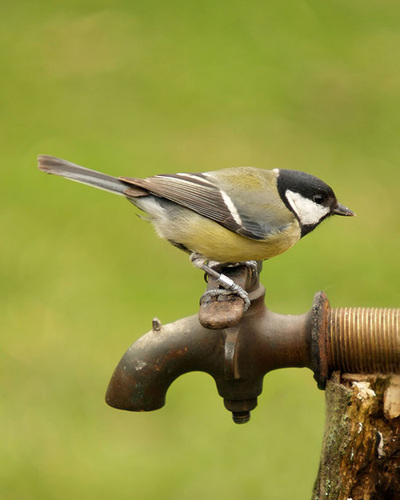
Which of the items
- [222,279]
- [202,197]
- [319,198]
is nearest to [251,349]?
[222,279]

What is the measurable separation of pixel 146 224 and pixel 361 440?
2917 mm

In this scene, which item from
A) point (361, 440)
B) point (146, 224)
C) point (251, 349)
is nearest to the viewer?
point (361, 440)

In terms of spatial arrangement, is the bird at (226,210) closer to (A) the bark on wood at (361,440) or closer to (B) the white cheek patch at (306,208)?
(B) the white cheek patch at (306,208)

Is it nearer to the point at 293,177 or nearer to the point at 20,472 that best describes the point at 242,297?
the point at 293,177

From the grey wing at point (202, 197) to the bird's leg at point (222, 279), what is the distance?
14 centimetres

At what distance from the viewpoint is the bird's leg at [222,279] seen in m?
2.57

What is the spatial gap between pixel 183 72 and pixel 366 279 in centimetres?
229

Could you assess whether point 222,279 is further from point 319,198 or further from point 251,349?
point 319,198

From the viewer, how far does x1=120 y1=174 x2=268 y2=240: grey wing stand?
10.3 feet

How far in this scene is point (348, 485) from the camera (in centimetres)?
241

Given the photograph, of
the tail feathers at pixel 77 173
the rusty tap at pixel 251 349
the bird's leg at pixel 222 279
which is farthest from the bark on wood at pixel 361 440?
the tail feathers at pixel 77 173

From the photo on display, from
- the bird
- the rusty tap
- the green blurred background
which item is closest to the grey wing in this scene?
the bird

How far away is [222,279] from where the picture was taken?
279 centimetres

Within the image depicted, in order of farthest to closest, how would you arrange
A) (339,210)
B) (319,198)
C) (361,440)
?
1. (339,210)
2. (319,198)
3. (361,440)
